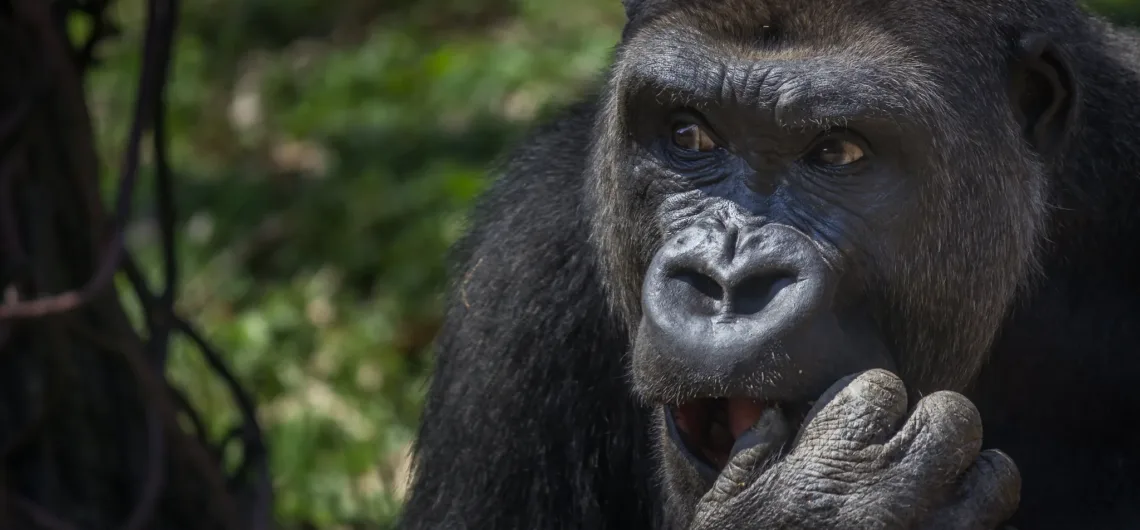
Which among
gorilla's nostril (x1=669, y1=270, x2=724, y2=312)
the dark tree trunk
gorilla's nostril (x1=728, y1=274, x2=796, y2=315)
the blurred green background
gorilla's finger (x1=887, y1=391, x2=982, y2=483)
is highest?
gorilla's nostril (x1=728, y1=274, x2=796, y2=315)

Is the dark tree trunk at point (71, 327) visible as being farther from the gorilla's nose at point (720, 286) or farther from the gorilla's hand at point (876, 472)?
the gorilla's hand at point (876, 472)

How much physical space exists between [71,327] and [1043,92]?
11.3ft

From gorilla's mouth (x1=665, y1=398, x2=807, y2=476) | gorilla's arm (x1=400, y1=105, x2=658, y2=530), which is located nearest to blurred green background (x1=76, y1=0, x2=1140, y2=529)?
gorilla's arm (x1=400, y1=105, x2=658, y2=530)

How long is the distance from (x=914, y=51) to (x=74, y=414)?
3339 mm

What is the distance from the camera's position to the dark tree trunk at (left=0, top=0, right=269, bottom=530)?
18.7ft

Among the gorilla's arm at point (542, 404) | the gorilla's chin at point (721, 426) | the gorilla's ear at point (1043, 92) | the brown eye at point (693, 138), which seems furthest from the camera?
the gorilla's arm at point (542, 404)

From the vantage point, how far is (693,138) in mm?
4637

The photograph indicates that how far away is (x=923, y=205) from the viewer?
14.9 ft

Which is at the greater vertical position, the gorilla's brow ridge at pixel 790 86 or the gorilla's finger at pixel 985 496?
the gorilla's brow ridge at pixel 790 86

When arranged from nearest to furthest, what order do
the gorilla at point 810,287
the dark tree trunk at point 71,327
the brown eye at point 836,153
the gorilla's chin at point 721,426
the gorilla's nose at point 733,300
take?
1. the gorilla's nose at point 733,300
2. the gorilla at point 810,287
3. the gorilla's chin at point 721,426
4. the brown eye at point 836,153
5. the dark tree trunk at point 71,327

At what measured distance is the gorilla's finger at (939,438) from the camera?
13.6 ft

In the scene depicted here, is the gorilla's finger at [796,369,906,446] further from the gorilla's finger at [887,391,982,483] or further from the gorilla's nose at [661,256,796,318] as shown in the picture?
the gorilla's nose at [661,256,796,318]

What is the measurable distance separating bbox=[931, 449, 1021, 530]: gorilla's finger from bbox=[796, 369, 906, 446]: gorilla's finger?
0.24 meters

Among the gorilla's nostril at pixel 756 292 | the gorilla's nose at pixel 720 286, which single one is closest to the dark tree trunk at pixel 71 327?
the gorilla's nose at pixel 720 286
